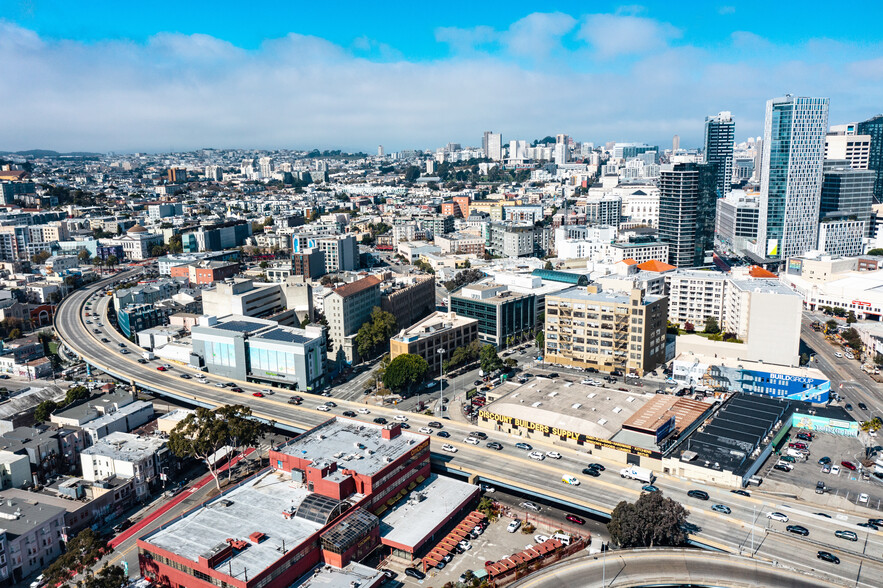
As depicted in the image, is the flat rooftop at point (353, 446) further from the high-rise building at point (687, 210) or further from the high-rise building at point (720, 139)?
the high-rise building at point (720, 139)

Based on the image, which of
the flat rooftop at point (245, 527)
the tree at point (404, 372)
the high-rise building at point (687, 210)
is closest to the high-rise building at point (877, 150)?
the high-rise building at point (687, 210)

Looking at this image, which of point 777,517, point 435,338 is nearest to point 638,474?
point 777,517

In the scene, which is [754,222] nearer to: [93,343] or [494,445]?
[494,445]

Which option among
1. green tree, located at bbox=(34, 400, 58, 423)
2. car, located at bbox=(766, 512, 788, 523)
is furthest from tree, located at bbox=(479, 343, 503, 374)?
green tree, located at bbox=(34, 400, 58, 423)

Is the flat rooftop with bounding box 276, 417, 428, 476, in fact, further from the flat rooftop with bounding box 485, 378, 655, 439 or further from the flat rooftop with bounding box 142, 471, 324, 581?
the flat rooftop with bounding box 485, 378, 655, 439

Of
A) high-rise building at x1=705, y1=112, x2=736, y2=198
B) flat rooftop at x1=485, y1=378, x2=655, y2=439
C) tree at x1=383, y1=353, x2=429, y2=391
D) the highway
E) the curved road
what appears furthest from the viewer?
high-rise building at x1=705, y1=112, x2=736, y2=198

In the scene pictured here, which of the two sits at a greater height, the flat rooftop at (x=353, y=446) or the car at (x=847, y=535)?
the flat rooftop at (x=353, y=446)
